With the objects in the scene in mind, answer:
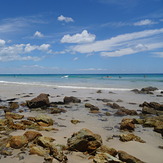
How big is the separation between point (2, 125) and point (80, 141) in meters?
3.60

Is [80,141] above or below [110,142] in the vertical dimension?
above

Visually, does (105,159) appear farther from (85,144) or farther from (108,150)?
(85,144)

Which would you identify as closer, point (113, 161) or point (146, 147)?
point (113, 161)

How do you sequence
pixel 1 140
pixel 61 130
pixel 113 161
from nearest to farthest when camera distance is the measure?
pixel 113 161
pixel 1 140
pixel 61 130

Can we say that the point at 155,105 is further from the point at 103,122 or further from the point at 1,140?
the point at 1,140

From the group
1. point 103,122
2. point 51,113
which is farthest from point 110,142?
point 51,113

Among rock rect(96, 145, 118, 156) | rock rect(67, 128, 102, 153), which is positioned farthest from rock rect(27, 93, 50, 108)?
rock rect(96, 145, 118, 156)

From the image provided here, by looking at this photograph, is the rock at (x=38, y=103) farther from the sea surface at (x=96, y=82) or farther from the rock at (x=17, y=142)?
the sea surface at (x=96, y=82)

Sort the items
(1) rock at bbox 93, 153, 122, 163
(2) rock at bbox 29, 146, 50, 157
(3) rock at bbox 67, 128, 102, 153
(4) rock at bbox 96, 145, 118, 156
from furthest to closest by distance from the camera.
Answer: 1. (3) rock at bbox 67, 128, 102, 153
2. (4) rock at bbox 96, 145, 118, 156
3. (2) rock at bbox 29, 146, 50, 157
4. (1) rock at bbox 93, 153, 122, 163

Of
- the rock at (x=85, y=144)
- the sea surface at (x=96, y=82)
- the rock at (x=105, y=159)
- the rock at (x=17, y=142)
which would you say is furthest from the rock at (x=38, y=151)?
the sea surface at (x=96, y=82)

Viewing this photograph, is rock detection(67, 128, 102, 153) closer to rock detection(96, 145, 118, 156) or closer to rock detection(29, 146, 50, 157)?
rock detection(96, 145, 118, 156)

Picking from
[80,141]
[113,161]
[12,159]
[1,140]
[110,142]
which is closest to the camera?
[113,161]

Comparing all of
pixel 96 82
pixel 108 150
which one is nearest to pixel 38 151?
pixel 108 150

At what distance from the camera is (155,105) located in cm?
1057
